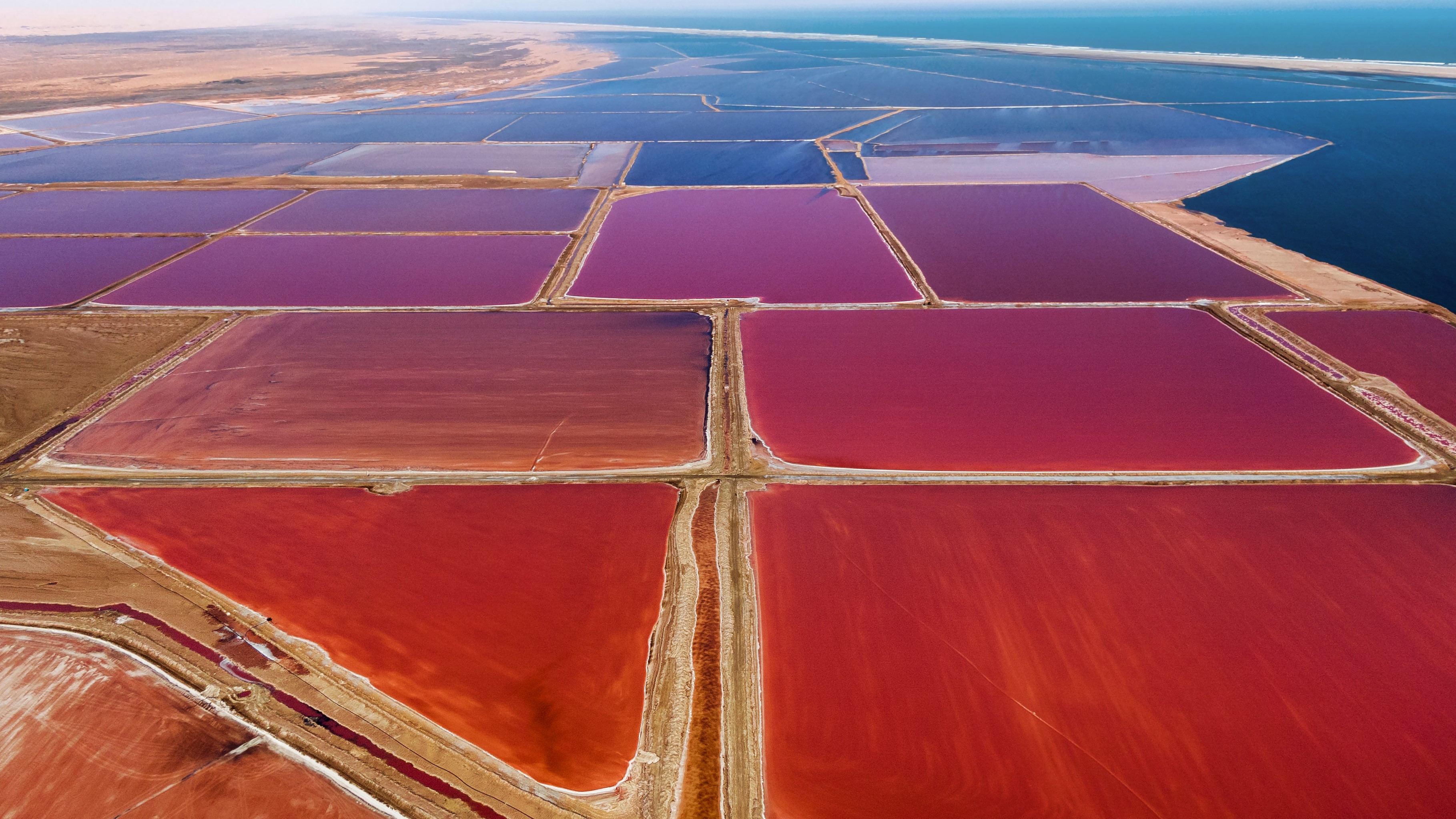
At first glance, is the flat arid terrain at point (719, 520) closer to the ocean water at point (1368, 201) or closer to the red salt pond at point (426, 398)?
the red salt pond at point (426, 398)

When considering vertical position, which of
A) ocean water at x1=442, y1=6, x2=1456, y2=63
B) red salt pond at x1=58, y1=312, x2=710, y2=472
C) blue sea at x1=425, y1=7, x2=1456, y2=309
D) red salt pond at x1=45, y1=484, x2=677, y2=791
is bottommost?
red salt pond at x1=45, y1=484, x2=677, y2=791

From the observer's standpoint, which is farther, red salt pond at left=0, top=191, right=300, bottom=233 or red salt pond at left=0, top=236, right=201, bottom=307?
red salt pond at left=0, top=191, right=300, bottom=233

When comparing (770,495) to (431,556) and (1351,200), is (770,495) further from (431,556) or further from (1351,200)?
(1351,200)

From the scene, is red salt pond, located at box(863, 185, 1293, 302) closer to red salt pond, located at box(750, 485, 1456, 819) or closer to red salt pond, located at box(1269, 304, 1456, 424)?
red salt pond, located at box(1269, 304, 1456, 424)

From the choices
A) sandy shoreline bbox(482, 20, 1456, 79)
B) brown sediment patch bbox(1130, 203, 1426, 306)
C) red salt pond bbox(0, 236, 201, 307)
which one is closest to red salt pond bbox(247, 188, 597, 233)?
red salt pond bbox(0, 236, 201, 307)

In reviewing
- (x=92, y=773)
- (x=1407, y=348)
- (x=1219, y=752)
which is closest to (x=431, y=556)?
(x=92, y=773)
